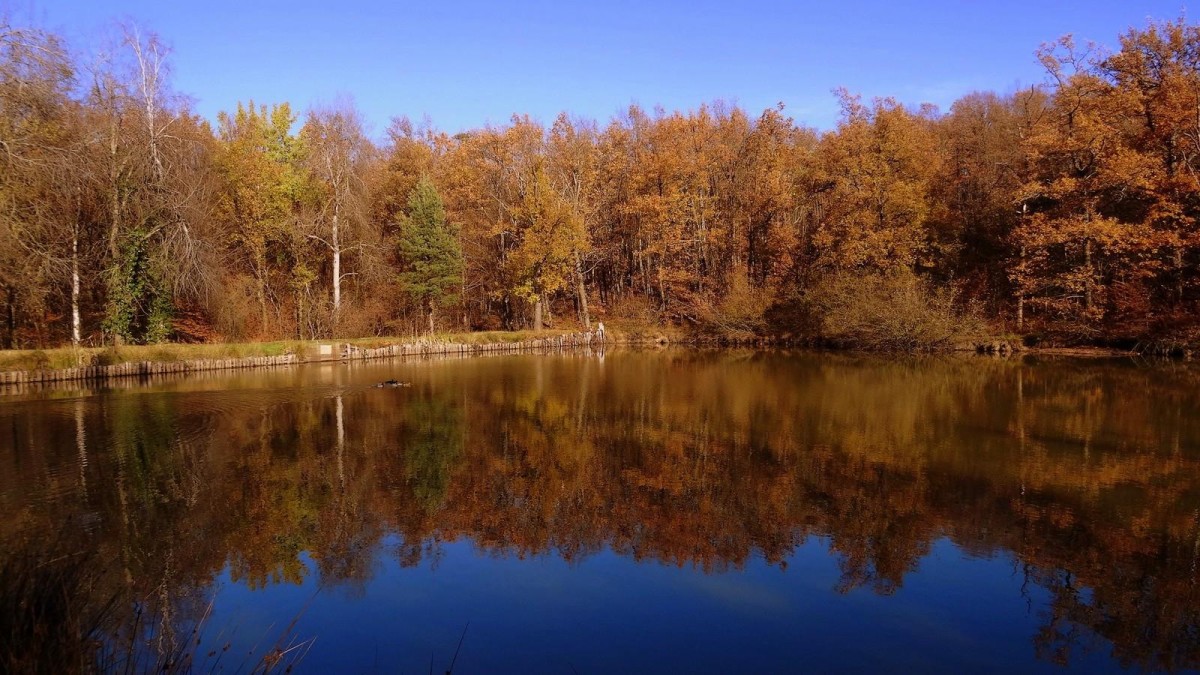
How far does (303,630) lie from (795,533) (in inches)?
208

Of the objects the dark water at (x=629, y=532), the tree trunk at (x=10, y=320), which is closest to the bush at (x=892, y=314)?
the dark water at (x=629, y=532)

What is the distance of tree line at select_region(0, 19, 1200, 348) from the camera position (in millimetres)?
26391

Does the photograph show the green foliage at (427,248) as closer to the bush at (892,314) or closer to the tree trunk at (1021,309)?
the bush at (892,314)

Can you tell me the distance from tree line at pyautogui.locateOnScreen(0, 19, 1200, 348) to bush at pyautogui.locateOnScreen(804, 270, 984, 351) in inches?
4.5

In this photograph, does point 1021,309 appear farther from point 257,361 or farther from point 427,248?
point 257,361

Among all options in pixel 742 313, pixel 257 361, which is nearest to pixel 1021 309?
pixel 742 313

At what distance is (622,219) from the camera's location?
1802 inches

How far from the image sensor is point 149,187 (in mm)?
26766

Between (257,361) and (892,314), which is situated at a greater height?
(892,314)

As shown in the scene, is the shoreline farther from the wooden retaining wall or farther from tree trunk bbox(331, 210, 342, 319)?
tree trunk bbox(331, 210, 342, 319)

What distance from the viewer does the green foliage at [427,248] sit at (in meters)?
36.1

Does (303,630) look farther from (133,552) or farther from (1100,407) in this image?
(1100,407)

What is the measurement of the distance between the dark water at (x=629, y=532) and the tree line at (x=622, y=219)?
9317 millimetres

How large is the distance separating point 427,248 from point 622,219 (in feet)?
45.0
